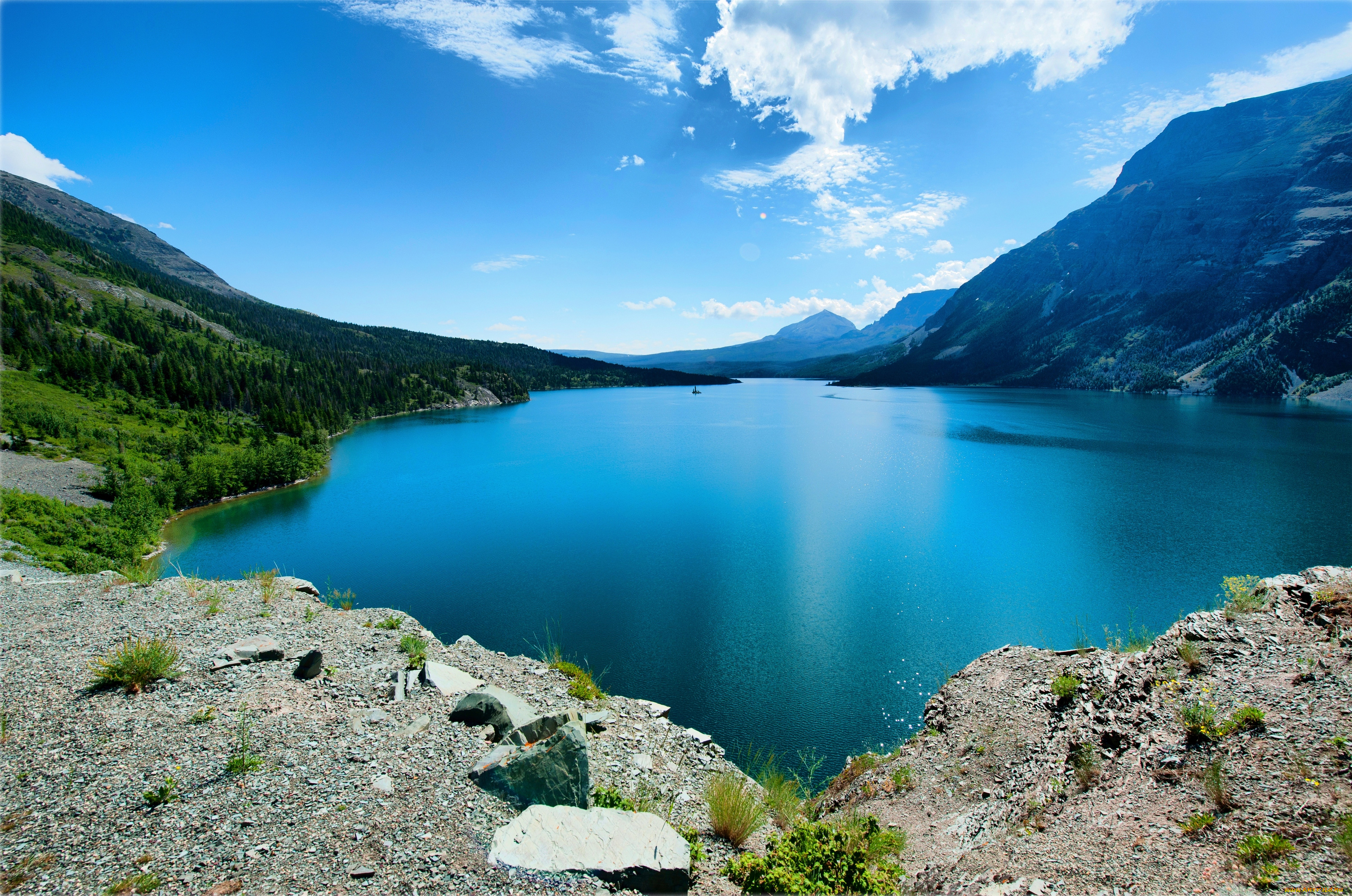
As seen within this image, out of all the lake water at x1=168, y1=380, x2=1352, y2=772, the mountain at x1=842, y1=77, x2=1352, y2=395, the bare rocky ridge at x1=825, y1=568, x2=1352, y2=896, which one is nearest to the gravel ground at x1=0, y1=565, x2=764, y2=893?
the bare rocky ridge at x1=825, y1=568, x2=1352, y2=896

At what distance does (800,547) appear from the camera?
1222 inches

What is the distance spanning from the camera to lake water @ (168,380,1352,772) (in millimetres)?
19125

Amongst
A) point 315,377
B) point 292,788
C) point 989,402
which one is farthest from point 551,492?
point 989,402

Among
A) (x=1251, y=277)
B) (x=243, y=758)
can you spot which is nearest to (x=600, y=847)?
(x=243, y=758)

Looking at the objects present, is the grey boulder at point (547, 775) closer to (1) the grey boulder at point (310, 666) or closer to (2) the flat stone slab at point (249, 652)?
(1) the grey boulder at point (310, 666)

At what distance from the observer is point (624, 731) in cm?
1088

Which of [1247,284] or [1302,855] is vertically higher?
[1247,284]

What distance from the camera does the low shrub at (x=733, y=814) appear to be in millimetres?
7438

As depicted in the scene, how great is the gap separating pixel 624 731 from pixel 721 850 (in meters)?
3.98

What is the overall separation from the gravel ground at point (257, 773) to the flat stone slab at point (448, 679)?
0.91 ft

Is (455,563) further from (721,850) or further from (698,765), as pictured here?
(721,850)

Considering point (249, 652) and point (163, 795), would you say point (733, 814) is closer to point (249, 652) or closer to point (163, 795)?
point (163, 795)

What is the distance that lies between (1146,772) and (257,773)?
11.5 m

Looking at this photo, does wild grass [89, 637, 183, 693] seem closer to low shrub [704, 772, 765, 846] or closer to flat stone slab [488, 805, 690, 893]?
flat stone slab [488, 805, 690, 893]
